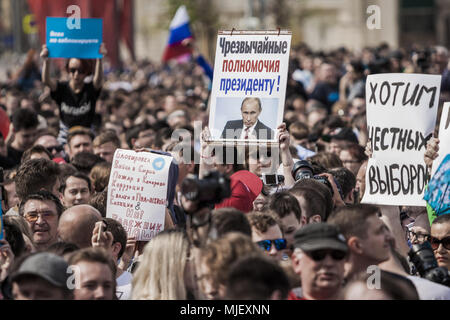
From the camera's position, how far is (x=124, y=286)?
5902 mm

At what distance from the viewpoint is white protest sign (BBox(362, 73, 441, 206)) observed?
723 centimetres

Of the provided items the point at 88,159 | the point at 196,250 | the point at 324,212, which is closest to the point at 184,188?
the point at 196,250

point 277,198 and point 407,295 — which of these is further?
point 277,198

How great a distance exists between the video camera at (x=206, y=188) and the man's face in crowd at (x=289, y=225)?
4.82ft

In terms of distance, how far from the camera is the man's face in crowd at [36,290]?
4.64 meters

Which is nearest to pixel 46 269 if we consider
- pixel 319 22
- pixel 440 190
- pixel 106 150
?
pixel 440 190

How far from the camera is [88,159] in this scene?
9.55m

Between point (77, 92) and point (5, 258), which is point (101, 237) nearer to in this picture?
point (5, 258)

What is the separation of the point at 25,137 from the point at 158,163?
14.6 ft

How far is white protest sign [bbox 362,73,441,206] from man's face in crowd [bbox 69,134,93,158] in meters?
3.89

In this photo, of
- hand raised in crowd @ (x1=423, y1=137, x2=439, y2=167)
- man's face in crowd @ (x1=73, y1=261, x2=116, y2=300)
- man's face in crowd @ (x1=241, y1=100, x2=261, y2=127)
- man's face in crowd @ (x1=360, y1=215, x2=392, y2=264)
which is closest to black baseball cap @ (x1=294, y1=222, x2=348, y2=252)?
man's face in crowd @ (x1=360, y1=215, x2=392, y2=264)

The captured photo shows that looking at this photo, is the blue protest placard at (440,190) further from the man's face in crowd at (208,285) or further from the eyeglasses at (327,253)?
the man's face in crowd at (208,285)
